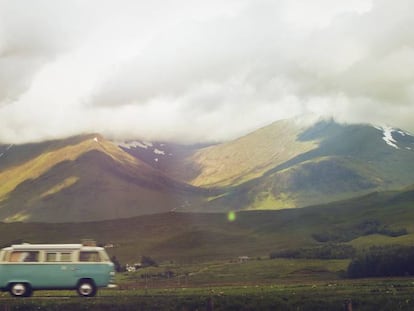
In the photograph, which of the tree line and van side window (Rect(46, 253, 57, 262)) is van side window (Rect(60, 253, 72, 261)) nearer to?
van side window (Rect(46, 253, 57, 262))

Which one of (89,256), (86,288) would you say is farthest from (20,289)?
(89,256)

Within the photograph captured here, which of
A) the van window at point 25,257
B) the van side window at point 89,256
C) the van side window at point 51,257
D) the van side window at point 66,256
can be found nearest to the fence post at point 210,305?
the van side window at point 89,256

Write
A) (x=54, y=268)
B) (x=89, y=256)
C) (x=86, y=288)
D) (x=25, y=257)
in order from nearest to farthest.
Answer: (x=54, y=268) → (x=25, y=257) → (x=89, y=256) → (x=86, y=288)

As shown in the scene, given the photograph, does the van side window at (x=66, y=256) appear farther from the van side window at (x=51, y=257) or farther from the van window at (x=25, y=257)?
the van window at (x=25, y=257)

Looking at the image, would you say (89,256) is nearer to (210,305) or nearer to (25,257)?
(25,257)

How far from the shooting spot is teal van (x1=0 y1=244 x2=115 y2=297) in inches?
2242

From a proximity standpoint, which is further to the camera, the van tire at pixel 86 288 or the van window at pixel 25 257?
the van tire at pixel 86 288

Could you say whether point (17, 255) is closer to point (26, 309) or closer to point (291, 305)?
point (26, 309)

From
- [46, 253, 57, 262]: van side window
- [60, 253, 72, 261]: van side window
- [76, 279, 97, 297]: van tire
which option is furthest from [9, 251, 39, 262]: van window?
[76, 279, 97, 297]: van tire

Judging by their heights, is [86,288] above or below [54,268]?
below

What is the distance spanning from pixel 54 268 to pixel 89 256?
336cm

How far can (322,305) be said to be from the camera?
62750mm

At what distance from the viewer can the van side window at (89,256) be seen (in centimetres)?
5712

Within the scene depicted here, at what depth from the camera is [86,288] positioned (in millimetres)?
57531
